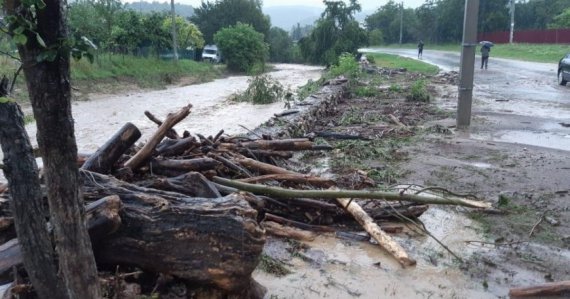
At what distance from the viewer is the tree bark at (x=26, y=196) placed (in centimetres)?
312

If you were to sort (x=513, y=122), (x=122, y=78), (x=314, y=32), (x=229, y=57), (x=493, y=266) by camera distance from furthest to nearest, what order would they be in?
(x=229, y=57) → (x=314, y=32) → (x=122, y=78) → (x=513, y=122) → (x=493, y=266)

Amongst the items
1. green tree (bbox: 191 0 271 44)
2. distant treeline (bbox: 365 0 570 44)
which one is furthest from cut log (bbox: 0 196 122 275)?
green tree (bbox: 191 0 271 44)

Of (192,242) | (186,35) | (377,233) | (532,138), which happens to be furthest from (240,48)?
(192,242)

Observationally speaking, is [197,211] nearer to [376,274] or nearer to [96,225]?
[96,225]

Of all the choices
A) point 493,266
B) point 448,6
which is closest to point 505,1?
point 448,6

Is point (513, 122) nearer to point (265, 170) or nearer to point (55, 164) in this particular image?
point (265, 170)

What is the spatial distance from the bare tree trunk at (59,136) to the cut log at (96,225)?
97 cm

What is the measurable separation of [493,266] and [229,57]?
148ft

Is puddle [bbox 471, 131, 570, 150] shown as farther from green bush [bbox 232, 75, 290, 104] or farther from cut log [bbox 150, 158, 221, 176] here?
green bush [bbox 232, 75, 290, 104]

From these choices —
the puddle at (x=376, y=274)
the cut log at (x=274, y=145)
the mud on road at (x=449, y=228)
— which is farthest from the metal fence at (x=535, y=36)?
the puddle at (x=376, y=274)

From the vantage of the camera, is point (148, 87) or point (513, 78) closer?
point (513, 78)

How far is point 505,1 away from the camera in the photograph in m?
66.7

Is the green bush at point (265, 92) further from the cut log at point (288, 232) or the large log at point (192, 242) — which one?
the large log at point (192, 242)

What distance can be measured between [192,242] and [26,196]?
1.21 meters
